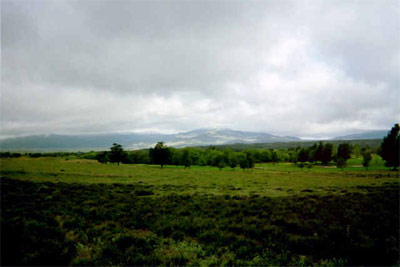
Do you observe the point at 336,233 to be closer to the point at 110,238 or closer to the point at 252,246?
the point at 252,246

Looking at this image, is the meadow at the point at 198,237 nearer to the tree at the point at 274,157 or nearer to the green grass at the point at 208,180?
the green grass at the point at 208,180

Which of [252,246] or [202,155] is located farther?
[202,155]

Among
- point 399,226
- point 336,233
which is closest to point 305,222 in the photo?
point 336,233

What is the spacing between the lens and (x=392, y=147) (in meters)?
36.5

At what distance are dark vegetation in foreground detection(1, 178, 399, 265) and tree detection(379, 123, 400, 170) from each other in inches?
1303

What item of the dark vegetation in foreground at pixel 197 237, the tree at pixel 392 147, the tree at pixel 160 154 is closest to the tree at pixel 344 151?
the tree at pixel 392 147

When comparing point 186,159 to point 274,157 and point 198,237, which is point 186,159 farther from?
point 198,237

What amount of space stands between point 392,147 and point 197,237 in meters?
48.1

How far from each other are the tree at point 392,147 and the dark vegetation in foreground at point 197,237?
3309 centimetres

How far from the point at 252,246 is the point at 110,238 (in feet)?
20.7

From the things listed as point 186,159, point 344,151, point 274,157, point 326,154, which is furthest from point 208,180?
point 274,157

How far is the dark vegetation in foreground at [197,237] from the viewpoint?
6.29m

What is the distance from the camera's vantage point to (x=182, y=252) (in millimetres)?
7047

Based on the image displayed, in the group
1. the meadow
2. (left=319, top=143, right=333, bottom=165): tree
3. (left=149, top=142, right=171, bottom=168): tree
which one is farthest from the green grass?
(left=149, top=142, right=171, bottom=168): tree
